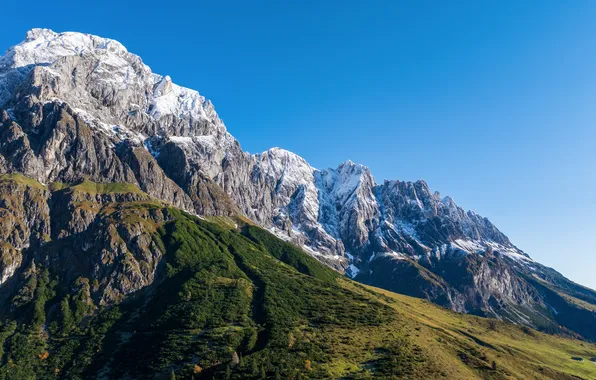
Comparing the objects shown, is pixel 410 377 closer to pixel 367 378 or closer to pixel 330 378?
pixel 367 378

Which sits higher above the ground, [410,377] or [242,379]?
[410,377]

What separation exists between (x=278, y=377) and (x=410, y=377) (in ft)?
203

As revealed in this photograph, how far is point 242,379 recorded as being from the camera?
199 m

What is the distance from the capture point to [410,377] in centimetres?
19912

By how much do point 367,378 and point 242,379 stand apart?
58.4 metres

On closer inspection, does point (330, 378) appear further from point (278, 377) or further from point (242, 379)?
point (242, 379)

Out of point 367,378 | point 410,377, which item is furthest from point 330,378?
point 410,377

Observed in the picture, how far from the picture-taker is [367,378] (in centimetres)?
19712

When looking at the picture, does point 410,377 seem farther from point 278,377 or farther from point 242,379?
point 242,379

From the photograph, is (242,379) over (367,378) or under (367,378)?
under

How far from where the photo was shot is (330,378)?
19650 cm

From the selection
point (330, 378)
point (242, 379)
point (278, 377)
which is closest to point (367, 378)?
point (330, 378)

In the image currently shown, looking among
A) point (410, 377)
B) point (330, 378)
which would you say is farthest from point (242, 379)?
point (410, 377)

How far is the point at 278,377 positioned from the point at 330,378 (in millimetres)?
24153
